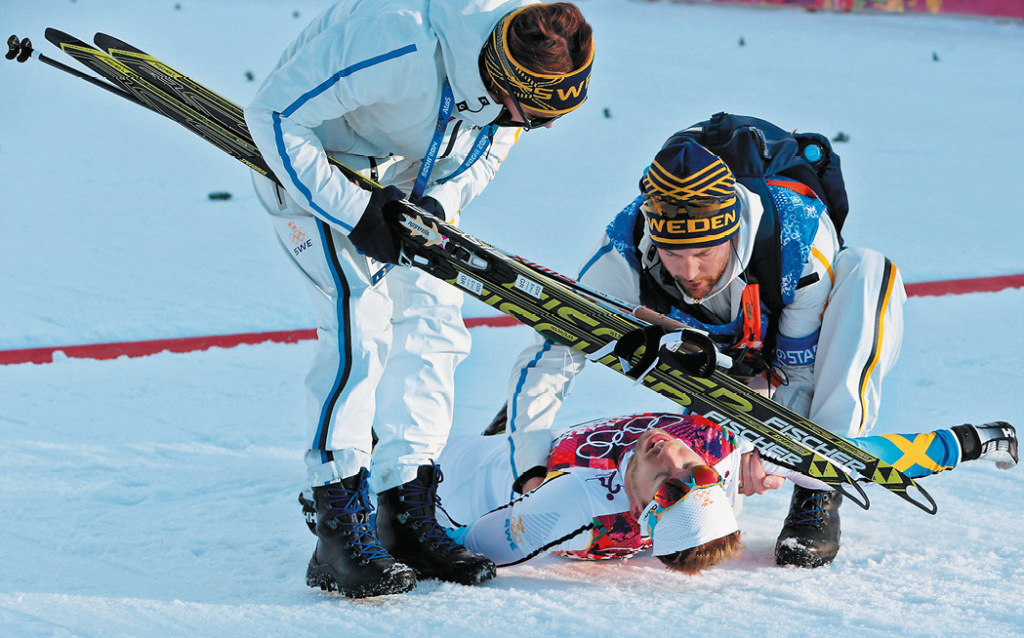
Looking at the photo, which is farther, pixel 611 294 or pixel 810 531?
pixel 611 294

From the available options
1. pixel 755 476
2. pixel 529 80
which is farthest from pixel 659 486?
pixel 529 80

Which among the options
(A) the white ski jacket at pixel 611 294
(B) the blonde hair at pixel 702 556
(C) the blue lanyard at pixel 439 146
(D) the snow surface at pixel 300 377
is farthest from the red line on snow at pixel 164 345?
(B) the blonde hair at pixel 702 556

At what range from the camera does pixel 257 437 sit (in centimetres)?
337

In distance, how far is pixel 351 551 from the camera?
2170 mm

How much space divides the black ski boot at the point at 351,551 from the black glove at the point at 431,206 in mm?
611

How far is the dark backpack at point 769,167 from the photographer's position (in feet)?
8.14

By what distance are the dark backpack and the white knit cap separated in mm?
576

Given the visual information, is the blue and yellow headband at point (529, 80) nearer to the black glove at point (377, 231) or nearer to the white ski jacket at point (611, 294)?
the black glove at point (377, 231)

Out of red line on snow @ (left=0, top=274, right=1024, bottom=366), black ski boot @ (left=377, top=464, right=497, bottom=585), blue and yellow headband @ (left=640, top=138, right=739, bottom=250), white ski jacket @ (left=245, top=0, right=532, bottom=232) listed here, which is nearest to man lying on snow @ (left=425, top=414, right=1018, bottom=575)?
black ski boot @ (left=377, top=464, right=497, bottom=585)

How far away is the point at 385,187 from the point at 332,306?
0.29 m

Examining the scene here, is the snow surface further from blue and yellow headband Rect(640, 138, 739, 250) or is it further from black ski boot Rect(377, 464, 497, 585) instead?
blue and yellow headband Rect(640, 138, 739, 250)

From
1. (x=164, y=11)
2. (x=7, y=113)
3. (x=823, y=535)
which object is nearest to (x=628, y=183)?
(x=823, y=535)

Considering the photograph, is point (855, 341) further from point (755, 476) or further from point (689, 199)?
point (689, 199)

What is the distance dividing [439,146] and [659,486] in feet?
3.03
